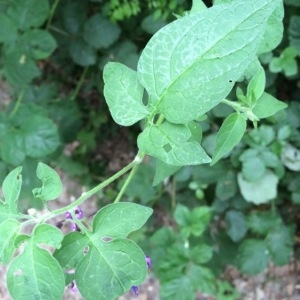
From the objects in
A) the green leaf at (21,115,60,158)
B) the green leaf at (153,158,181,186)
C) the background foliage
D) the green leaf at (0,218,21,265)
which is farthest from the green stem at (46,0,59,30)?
the green leaf at (0,218,21,265)

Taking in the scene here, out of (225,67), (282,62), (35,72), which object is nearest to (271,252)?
(282,62)

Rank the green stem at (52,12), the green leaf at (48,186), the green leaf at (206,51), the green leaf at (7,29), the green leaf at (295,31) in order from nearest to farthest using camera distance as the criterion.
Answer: the green leaf at (206,51), the green leaf at (48,186), the green leaf at (295,31), the green leaf at (7,29), the green stem at (52,12)

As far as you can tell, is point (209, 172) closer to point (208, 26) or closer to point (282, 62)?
point (282, 62)

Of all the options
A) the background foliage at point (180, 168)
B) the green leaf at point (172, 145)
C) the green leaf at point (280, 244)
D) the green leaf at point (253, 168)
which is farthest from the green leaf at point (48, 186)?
the green leaf at point (280, 244)

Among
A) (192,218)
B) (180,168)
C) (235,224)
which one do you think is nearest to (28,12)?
(180,168)

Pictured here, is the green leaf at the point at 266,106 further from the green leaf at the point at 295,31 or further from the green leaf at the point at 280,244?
the green leaf at the point at 280,244
